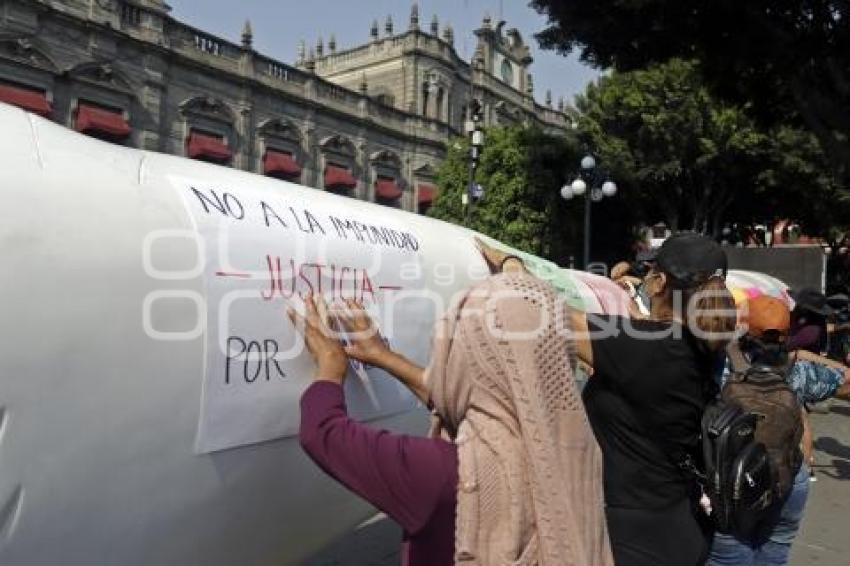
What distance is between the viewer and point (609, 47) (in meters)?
11.2

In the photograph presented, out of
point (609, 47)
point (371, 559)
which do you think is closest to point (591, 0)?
point (609, 47)

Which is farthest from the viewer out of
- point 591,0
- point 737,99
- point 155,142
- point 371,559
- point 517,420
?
point 155,142

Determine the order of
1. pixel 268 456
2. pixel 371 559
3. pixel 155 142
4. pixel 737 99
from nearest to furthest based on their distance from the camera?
pixel 268 456, pixel 371 559, pixel 737 99, pixel 155 142

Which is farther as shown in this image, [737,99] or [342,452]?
[737,99]

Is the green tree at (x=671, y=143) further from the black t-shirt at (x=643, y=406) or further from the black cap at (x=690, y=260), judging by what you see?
the black t-shirt at (x=643, y=406)

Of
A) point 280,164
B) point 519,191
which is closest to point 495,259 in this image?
point 519,191

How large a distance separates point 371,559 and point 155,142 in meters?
23.7

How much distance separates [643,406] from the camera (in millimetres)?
2109

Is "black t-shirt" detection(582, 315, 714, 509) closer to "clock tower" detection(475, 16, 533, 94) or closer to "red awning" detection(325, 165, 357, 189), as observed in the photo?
"red awning" detection(325, 165, 357, 189)

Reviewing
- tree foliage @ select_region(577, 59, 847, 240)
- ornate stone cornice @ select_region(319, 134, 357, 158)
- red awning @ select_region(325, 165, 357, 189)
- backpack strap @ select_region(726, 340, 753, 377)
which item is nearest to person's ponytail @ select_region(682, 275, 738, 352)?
backpack strap @ select_region(726, 340, 753, 377)

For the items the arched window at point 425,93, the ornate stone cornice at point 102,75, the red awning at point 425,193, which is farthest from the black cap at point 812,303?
the arched window at point 425,93

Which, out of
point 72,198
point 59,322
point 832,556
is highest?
point 72,198

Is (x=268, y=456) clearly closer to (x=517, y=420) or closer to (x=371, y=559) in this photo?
Answer: (x=517, y=420)

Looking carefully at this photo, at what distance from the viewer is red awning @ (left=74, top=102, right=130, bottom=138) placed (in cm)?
2245
